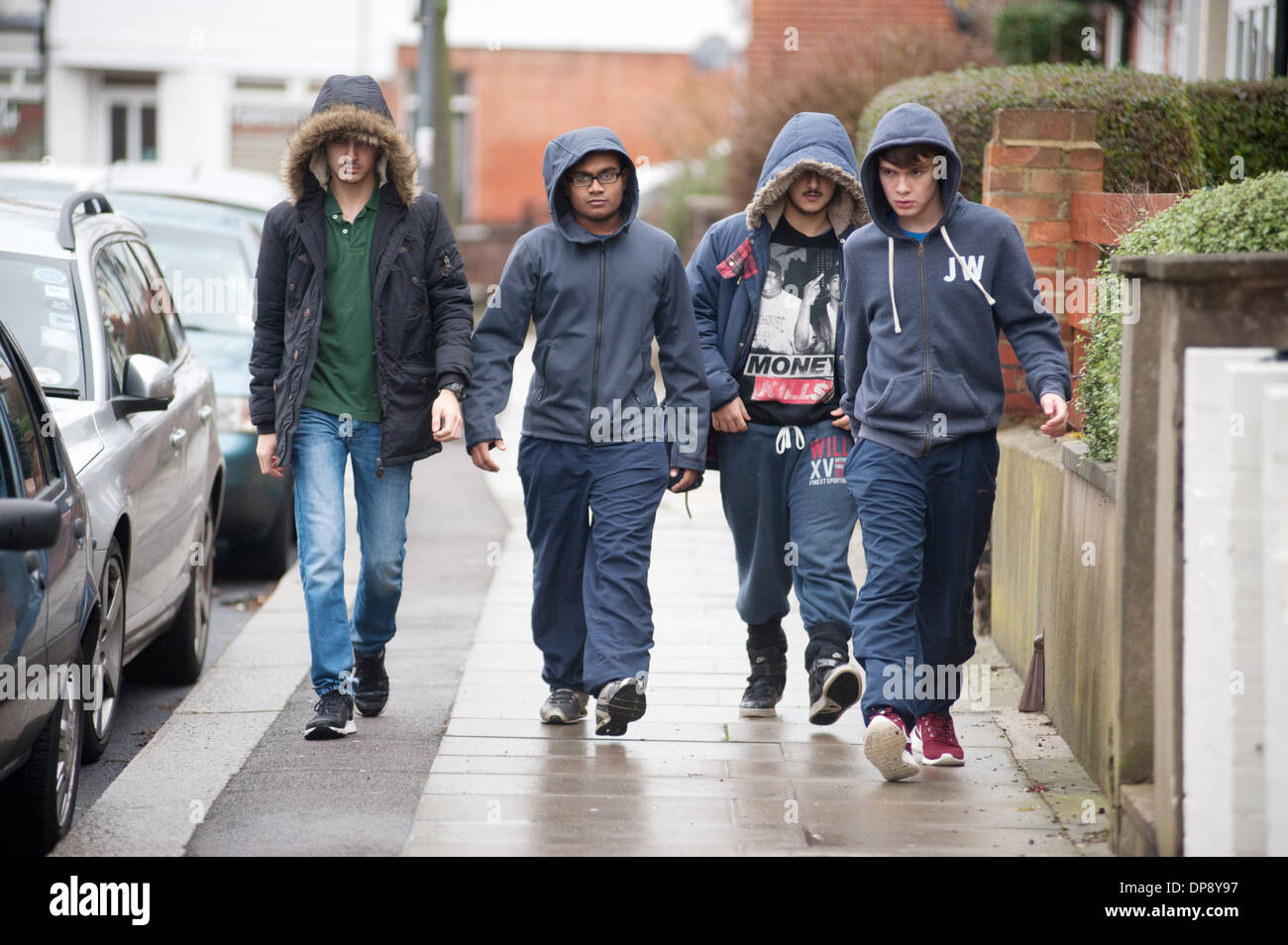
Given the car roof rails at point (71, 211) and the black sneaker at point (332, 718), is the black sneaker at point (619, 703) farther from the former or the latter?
the car roof rails at point (71, 211)

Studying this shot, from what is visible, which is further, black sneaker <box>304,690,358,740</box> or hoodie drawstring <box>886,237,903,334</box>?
black sneaker <box>304,690,358,740</box>

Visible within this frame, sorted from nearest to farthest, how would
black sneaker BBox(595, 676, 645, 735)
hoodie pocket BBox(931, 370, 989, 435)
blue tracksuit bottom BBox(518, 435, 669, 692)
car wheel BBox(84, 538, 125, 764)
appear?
hoodie pocket BBox(931, 370, 989, 435) < car wheel BBox(84, 538, 125, 764) < black sneaker BBox(595, 676, 645, 735) < blue tracksuit bottom BBox(518, 435, 669, 692)

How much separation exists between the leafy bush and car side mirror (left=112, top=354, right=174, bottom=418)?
11.2m

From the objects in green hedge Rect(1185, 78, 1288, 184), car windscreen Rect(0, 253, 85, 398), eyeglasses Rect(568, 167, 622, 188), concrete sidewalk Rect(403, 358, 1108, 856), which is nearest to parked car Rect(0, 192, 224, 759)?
car windscreen Rect(0, 253, 85, 398)

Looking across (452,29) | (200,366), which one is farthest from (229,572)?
(452,29)

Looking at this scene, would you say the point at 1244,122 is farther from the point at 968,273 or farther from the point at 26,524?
the point at 26,524

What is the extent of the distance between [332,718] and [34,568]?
62.1 inches

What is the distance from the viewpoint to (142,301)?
7.33 m

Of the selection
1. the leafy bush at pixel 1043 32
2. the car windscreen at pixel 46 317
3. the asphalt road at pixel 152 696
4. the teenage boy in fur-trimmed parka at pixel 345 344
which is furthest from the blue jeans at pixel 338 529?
the leafy bush at pixel 1043 32

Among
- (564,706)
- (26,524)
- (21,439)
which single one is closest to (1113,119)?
(564,706)

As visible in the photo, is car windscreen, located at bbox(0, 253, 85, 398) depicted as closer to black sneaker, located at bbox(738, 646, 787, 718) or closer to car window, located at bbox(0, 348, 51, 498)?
car window, located at bbox(0, 348, 51, 498)

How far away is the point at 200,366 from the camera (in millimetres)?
8016

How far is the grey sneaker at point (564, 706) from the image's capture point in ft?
20.2

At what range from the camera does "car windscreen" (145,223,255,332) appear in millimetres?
10078
